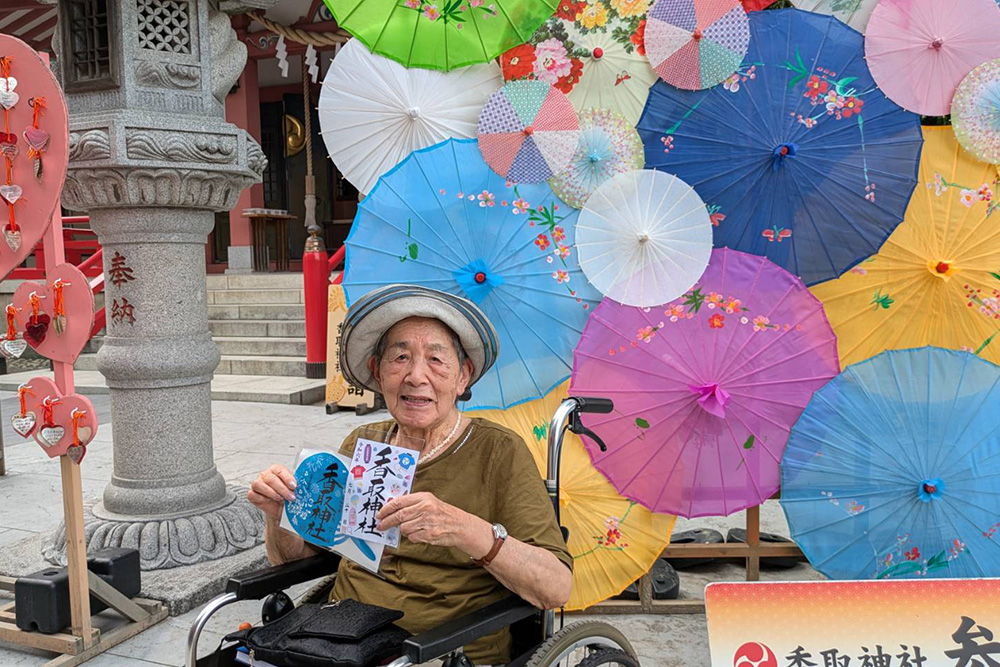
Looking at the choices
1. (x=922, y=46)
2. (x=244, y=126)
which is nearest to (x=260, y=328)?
(x=244, y=126)

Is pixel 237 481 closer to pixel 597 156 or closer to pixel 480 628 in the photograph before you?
pixel 597 156

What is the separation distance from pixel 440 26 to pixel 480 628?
1.89 m

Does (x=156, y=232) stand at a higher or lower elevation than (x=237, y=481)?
higher

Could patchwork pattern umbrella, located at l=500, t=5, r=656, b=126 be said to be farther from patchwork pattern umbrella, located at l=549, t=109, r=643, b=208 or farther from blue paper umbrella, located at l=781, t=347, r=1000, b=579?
blue paper umbrella, located at l=781, t=347, r=1000, b=579

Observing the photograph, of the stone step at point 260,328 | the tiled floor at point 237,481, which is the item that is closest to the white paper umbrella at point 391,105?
the tiled floor at point 237,481

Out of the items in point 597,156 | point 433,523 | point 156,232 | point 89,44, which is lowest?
point 433,523

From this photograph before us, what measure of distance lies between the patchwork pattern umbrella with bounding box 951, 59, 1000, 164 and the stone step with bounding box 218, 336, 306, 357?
697 cm

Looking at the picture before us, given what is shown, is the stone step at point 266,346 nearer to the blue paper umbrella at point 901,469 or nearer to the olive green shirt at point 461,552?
the blue paper umbrella at point 901,469

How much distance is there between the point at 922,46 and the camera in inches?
95.0

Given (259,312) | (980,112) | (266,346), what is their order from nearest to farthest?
(980,112) < (266,346) < (259,312)

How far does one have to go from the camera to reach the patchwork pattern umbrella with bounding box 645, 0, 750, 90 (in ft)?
8.01

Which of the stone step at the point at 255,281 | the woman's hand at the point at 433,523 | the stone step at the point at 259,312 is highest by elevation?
the stone step at the point at 255,281

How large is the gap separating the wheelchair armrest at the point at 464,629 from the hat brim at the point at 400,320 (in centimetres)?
56

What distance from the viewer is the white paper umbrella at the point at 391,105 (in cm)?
255
